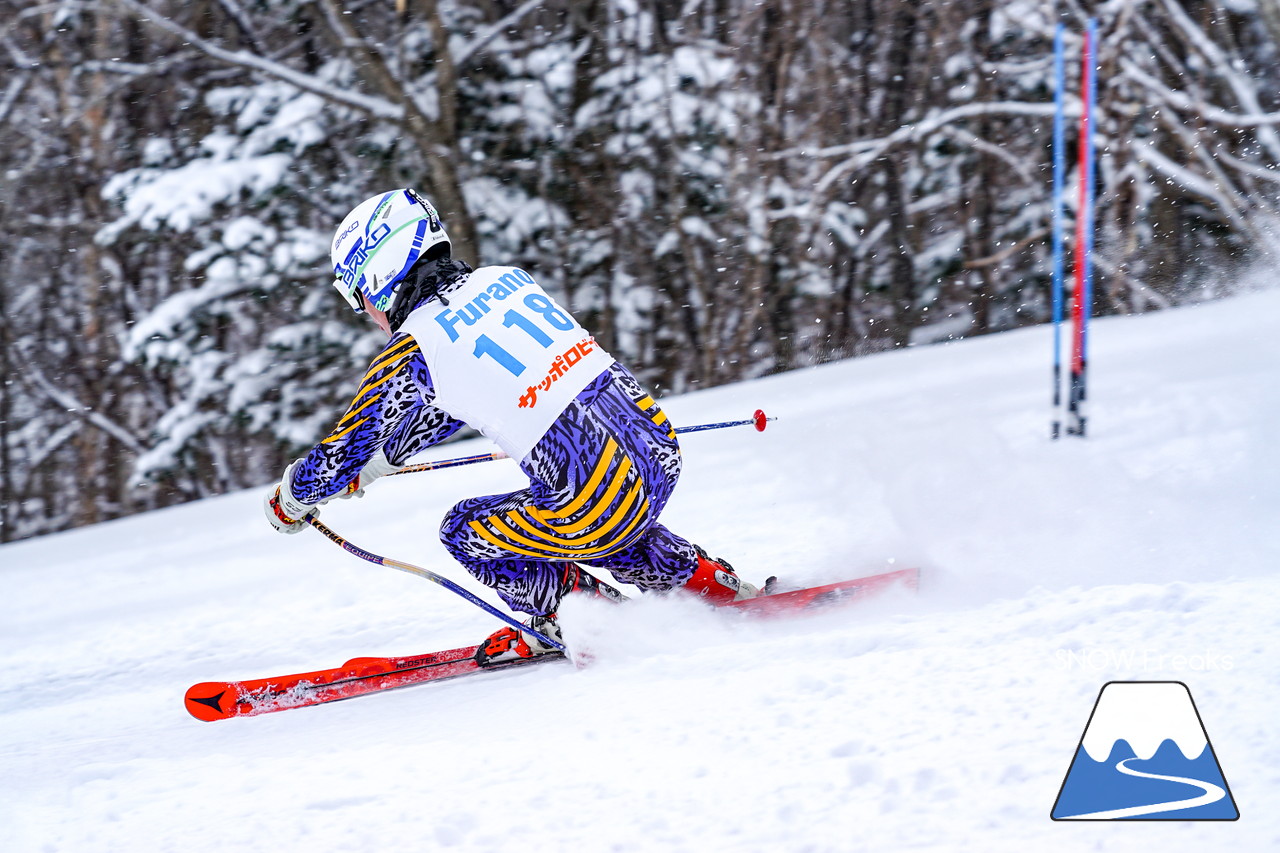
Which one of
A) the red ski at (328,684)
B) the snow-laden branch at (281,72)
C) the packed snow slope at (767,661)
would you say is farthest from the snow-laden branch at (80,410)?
the red ski at (328,684)

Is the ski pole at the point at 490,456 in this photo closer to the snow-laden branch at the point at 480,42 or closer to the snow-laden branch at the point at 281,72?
the snow-laden branch at the point at 281,72

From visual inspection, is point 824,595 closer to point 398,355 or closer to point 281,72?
point 398,355

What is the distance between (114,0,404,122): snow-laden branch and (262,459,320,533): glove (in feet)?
20.9

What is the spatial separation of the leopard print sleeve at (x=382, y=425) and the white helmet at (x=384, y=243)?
153 mm

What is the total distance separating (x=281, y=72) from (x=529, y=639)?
6.82 m

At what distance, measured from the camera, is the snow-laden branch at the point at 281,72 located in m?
8.45

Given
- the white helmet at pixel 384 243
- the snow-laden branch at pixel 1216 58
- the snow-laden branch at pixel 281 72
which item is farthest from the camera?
the snow-laden branch at pixel 1216 58

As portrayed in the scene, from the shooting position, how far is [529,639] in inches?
124

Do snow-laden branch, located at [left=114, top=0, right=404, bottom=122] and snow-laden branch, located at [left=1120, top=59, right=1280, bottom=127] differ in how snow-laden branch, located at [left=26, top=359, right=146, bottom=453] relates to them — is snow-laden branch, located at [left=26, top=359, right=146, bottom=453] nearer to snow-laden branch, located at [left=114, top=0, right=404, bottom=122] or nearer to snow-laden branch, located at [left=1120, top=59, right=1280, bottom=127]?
snow-laden branch, located at [left=114, top=0, right=404, bottom=122]

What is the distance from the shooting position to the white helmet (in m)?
2.69

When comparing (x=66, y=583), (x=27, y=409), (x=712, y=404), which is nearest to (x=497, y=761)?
(x=66, y=583)

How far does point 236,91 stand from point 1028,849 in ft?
27.5

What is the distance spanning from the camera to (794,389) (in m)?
6.58

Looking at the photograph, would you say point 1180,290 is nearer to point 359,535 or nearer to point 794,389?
point 794,389
